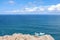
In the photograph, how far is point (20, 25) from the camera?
2186 mm

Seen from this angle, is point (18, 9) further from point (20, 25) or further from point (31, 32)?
point (31, 32)

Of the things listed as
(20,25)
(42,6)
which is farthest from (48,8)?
(20,25)

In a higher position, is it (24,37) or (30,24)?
(30,24)

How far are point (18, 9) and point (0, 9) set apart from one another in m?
0.25

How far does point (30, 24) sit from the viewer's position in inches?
85.4

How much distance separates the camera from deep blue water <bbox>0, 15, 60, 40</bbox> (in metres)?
2.16

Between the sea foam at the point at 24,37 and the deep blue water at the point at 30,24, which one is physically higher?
the deep blue water at the point at 30,24

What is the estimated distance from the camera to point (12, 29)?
2178mm

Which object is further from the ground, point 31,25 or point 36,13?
point 36,13

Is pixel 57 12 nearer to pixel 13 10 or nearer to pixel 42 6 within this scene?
pixel 42 6

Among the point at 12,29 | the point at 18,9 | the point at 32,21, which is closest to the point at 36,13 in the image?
Result: the point at 32,21

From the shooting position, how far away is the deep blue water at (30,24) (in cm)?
216

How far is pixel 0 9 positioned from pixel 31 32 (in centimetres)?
54

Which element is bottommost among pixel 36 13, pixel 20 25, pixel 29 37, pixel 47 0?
pixel 29 37
